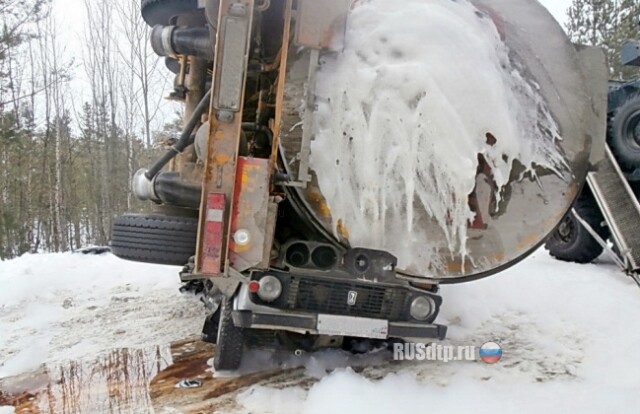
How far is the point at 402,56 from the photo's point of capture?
2916mm

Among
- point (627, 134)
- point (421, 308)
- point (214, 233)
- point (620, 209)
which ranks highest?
point (627, 134)

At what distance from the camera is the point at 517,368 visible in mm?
3494

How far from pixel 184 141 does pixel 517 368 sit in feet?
8.44

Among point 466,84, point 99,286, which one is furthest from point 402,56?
point 99,286

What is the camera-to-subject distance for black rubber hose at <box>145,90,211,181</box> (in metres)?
3.20

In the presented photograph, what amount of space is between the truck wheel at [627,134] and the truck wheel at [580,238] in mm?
631

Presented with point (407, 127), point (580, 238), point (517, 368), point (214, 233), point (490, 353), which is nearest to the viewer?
point (214, 233)

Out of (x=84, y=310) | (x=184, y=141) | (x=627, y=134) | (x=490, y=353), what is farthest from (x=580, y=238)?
(x=84, y=310)

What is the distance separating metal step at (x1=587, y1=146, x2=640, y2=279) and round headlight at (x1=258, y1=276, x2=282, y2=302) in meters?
3.14

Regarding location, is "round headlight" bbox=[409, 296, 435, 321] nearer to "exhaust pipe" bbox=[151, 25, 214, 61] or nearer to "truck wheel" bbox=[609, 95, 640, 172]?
"exhaust pipe" bbox=[151, 25, 214, 61]

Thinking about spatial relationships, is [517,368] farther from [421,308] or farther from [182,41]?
[182,41]

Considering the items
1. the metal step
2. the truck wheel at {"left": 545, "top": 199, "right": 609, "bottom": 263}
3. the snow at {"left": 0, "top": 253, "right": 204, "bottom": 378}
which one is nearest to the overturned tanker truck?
the snow at {"left": 0, "top": 253, "right": 204, "bottom": 378}

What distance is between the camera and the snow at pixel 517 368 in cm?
289

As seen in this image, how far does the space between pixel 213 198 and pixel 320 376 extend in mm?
1509
